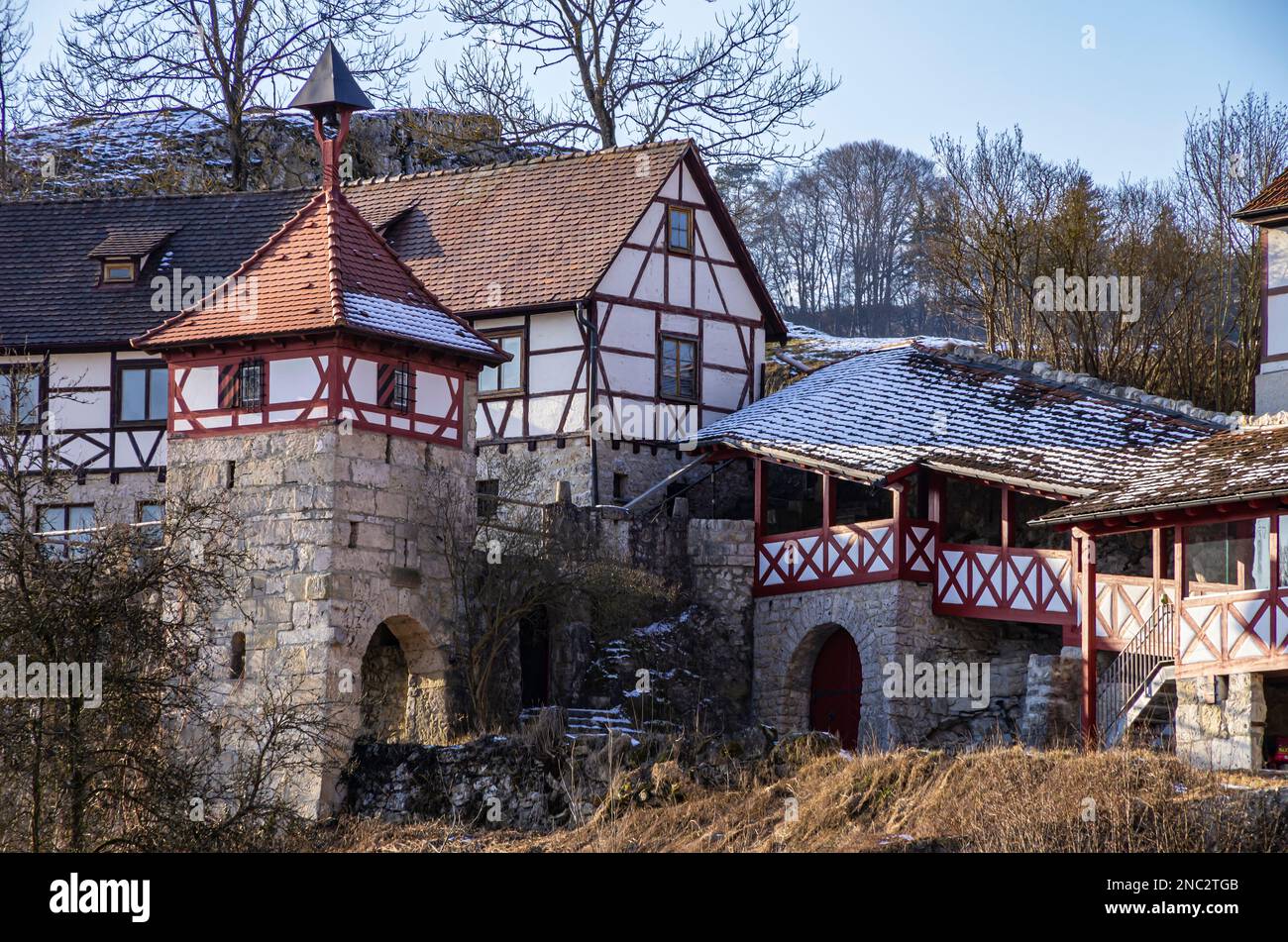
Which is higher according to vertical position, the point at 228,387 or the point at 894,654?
the point at 228,387

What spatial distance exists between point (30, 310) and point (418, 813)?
13185mm

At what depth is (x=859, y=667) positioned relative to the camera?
3500 cm

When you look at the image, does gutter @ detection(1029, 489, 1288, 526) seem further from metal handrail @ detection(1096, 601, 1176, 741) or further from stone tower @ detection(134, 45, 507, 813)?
stone tower @ detection(134, 45, 507, 813)

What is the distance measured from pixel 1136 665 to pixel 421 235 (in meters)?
15.9

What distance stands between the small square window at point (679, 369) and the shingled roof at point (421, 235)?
183 centimetres

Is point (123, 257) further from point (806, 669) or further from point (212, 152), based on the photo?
point (806, 669)

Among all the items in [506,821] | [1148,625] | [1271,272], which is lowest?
[506,821]

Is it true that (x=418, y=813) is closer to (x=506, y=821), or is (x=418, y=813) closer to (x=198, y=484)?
(x=506, y=821)

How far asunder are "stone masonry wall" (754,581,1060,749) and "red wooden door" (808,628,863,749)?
15 cm

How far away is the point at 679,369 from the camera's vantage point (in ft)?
129

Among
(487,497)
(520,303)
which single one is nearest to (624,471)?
(520,303)

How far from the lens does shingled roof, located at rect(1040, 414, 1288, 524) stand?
2886 cm

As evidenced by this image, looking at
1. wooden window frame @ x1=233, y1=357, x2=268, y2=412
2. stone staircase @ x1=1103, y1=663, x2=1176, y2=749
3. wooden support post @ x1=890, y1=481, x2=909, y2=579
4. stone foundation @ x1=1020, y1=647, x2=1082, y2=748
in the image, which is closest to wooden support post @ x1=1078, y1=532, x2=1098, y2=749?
stone foundation @ x1=1020, y1=647, x2=1082, y2=748
